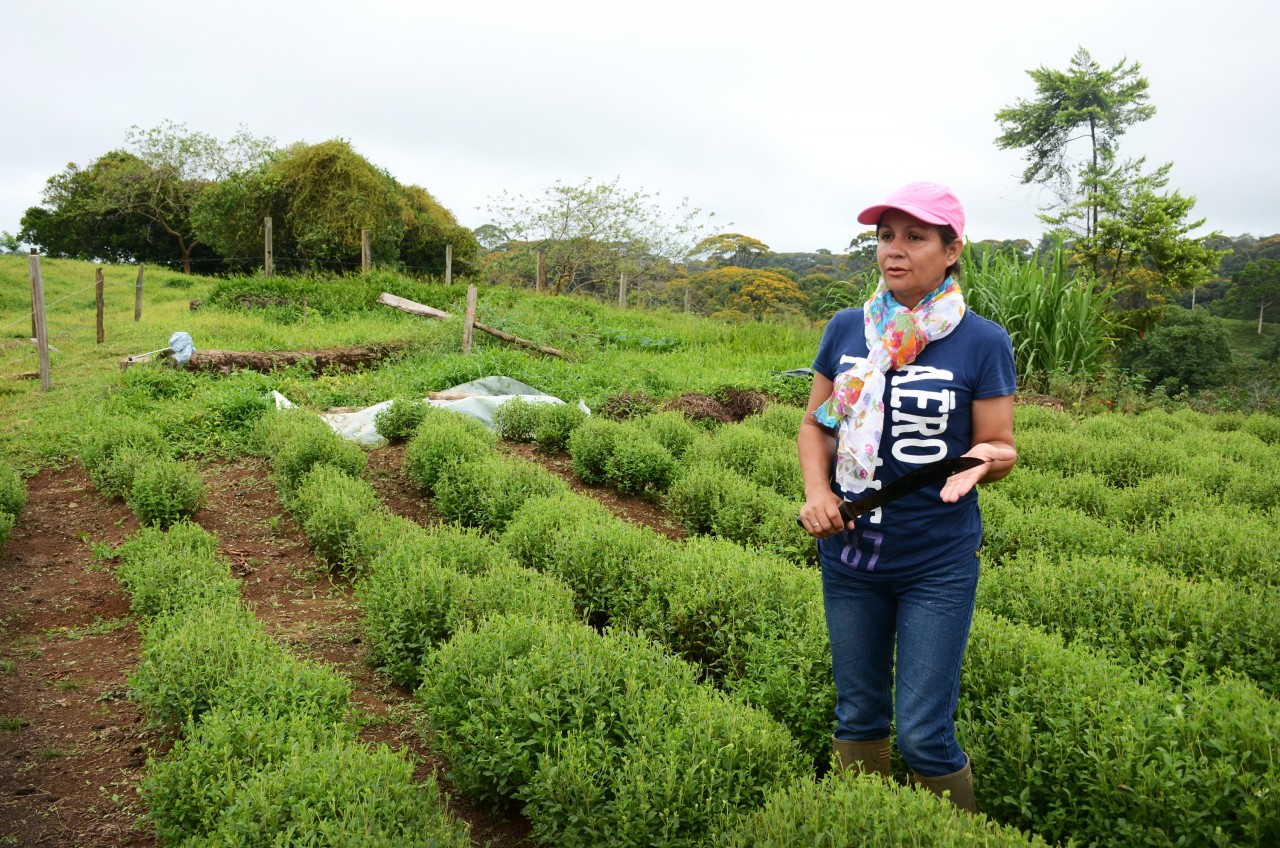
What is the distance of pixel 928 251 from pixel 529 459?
19.5 ft

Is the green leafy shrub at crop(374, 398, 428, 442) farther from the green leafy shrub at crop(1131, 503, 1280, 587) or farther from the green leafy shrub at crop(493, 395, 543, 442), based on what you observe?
the green leafy shrub at crop(1131, 503, 1280, 587)

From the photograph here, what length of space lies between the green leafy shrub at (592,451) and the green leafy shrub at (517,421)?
1076 millimetres

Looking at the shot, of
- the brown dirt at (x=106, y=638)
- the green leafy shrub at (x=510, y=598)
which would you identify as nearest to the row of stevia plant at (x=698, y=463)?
the brown dirt at (x=106, y=638)

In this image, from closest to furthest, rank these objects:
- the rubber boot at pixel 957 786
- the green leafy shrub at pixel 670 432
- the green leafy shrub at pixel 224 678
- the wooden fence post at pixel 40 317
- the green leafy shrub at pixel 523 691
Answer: the rubber boot at pixel 957 786 < the green leafy shrub at pixel 523 691 < the green leafy shrub at pixel 224 678 < the green leafy shrub at pixel 670 432 < the wooden fence post at pixel 40 317

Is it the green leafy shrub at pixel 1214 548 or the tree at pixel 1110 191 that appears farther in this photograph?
the tree at pixel 1110 191

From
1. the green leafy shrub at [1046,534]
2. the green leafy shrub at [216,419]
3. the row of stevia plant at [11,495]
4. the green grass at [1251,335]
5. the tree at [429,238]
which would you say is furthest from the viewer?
the tree at [429,238]

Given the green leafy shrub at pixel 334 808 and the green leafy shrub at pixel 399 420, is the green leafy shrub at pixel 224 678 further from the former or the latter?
the green leafy shrub at pixel 399 420

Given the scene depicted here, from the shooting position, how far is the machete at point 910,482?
6.76ft

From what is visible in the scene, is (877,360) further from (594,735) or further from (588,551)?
(588,551)

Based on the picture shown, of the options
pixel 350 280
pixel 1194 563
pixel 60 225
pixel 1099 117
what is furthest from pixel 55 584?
pixel 60 225

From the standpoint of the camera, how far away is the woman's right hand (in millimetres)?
2166

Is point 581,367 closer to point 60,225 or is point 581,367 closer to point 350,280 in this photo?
point 350,280

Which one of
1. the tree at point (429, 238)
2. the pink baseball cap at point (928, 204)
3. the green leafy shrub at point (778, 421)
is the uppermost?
the tree at point (429, 238)

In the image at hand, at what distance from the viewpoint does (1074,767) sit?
265cm
